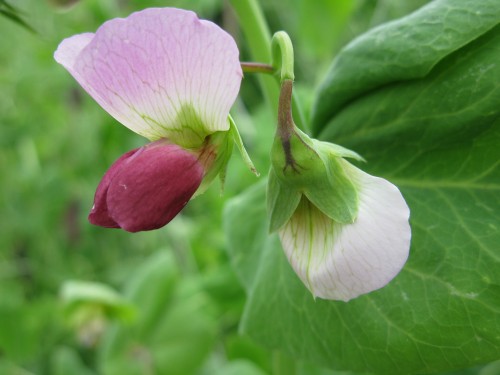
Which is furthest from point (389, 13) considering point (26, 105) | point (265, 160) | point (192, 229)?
point (26, 105)

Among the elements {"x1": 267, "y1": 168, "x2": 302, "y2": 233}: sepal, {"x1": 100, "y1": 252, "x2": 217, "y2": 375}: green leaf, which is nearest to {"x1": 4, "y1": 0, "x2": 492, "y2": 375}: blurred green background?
{"x1": 100, "y1": 252, "x2": 217, "y2": 375}: green leaf

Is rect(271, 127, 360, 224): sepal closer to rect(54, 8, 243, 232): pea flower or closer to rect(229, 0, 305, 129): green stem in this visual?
rect(54, 8, 243, 232): pea flower

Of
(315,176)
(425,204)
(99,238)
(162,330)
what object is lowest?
(99,238)

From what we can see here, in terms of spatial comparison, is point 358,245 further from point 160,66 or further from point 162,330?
point 162,330

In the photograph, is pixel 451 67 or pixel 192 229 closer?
pixel 451 67

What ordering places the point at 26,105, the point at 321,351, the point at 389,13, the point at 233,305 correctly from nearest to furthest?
the point at 321,351 < the point at 233,305 < the point at 389,13 < the point at 26,105

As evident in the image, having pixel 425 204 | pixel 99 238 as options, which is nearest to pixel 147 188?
pixel 425 204

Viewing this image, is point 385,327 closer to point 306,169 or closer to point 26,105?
point 306,169

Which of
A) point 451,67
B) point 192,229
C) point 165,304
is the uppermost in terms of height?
point 451,67
